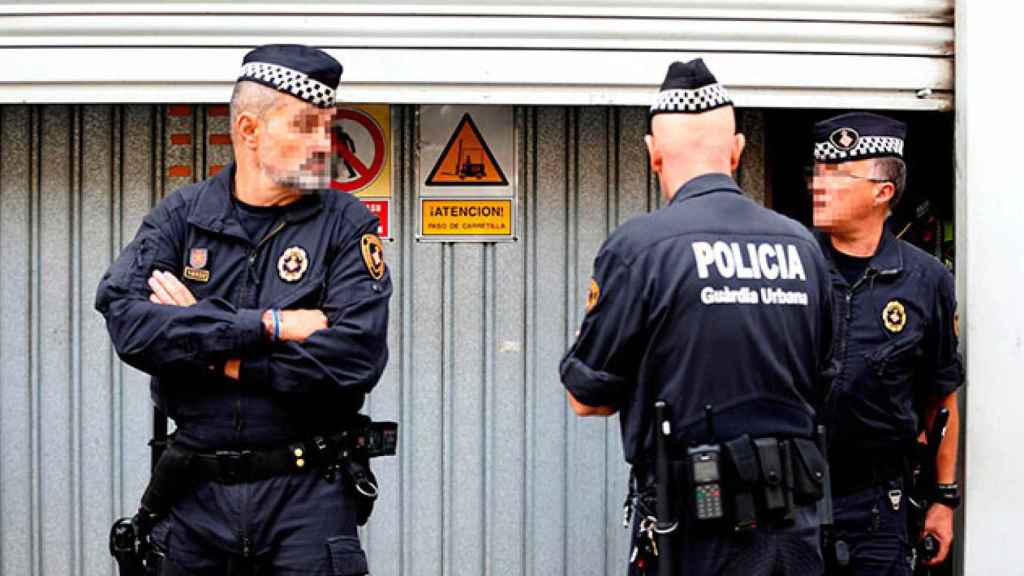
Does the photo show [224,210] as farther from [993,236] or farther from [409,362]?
[993,236]

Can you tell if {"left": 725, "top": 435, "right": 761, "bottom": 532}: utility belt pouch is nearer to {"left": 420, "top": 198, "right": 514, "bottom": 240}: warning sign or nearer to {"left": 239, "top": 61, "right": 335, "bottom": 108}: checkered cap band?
{"left": 239, "top": 61, "right": 335, "bottom": 108}: checkered cap band

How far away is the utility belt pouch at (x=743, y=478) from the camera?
11.2ft

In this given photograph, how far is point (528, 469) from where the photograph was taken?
5160mm

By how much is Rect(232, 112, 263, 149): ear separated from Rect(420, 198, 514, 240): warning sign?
1.35m

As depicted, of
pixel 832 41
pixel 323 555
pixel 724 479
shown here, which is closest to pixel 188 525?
pixel 323 555

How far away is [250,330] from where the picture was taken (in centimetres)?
360

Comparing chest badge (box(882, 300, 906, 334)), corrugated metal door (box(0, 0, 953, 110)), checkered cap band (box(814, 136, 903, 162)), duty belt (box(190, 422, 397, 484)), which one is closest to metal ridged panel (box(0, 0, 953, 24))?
corrugated metal door (box(0, 0, 953, 110))

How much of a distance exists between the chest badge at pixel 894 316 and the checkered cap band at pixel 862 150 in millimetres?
519

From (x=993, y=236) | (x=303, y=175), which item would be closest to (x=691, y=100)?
(x=303, y=175)

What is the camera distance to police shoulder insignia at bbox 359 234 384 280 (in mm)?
3814

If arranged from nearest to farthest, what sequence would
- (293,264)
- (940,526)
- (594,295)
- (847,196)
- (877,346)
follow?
(594,295) → (293,264) → (877,346) → (847,196) → (940,526)

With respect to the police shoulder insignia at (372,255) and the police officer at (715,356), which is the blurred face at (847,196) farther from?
the police shoulder insignia at (372,255)

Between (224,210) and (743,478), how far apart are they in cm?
166

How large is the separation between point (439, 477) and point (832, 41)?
225 cm
